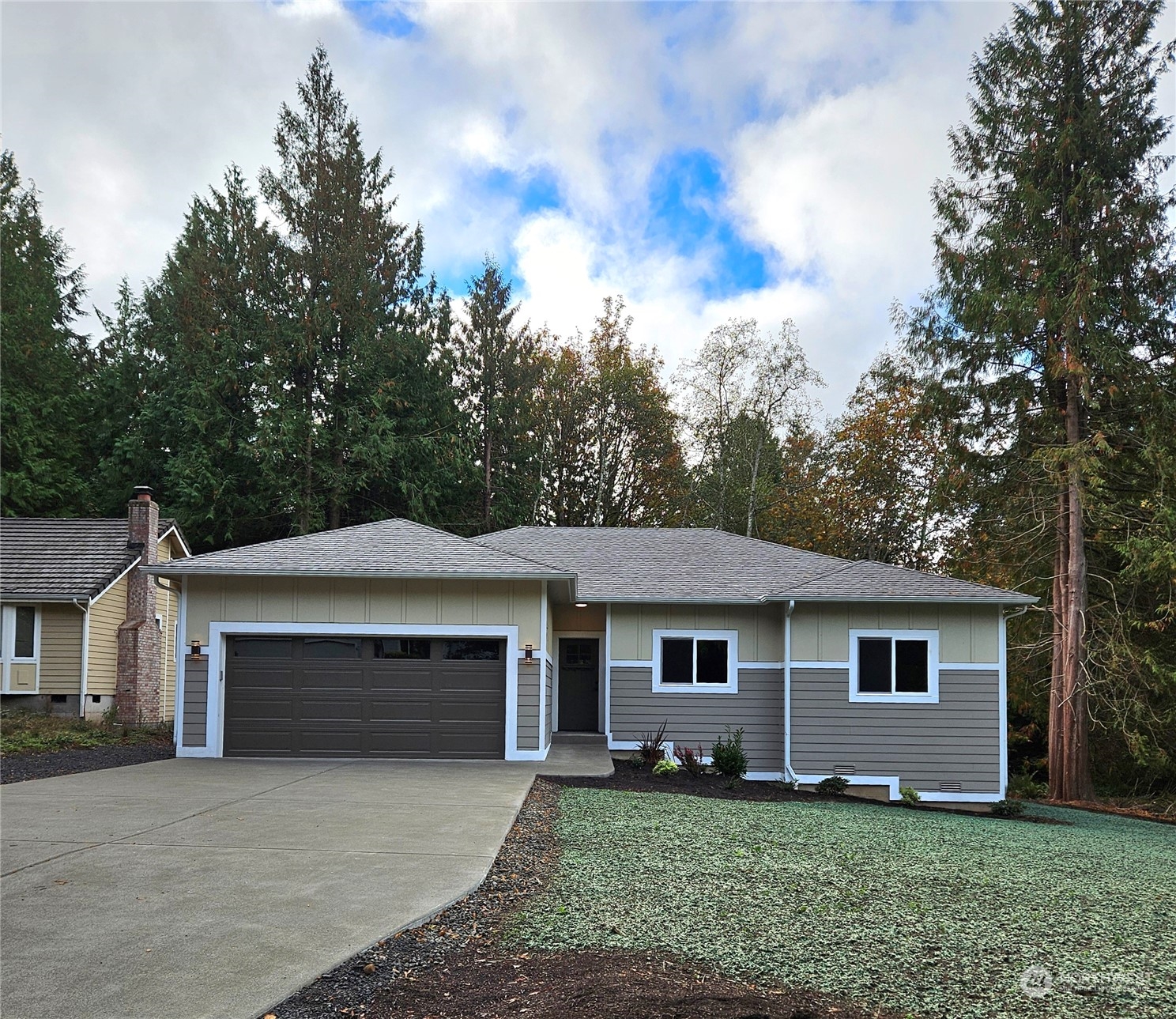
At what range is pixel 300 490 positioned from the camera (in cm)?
2580

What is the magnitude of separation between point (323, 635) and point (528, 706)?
302 centimetres

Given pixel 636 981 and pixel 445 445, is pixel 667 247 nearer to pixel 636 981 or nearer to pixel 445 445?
pixel 445 445

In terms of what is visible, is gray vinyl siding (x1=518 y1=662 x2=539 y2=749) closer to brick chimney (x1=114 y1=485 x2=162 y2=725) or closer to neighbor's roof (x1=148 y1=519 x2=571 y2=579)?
neighbor's roof (x1=148 y1=519 x2=571 y2=579)

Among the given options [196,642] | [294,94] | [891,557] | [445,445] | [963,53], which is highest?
[294,94]

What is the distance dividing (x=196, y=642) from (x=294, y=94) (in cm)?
2170

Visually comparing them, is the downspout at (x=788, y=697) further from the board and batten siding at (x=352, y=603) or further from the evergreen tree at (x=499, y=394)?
the evergreen tree at (x=499, y=394)

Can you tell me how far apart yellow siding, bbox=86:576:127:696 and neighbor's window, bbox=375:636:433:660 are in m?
8.95

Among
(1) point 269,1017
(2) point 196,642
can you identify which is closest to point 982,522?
(2) point 196,642

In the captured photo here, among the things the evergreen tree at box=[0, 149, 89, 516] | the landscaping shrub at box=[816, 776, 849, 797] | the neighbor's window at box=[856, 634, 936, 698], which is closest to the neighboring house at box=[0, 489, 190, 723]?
the evergreen tree at box=[0, 149, 89, 516]

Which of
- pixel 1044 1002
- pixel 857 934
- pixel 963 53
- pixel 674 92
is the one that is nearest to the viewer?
pixel 1044 1002

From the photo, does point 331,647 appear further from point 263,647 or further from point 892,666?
point 892,666

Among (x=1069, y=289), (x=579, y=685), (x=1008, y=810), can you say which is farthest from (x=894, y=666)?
(x=1069, y=289)

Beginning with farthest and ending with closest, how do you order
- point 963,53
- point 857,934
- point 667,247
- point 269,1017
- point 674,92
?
point 667,247
point 963,53
point 674,92
point 857,934
point 269,1017

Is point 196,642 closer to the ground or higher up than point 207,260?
closer to the ground
